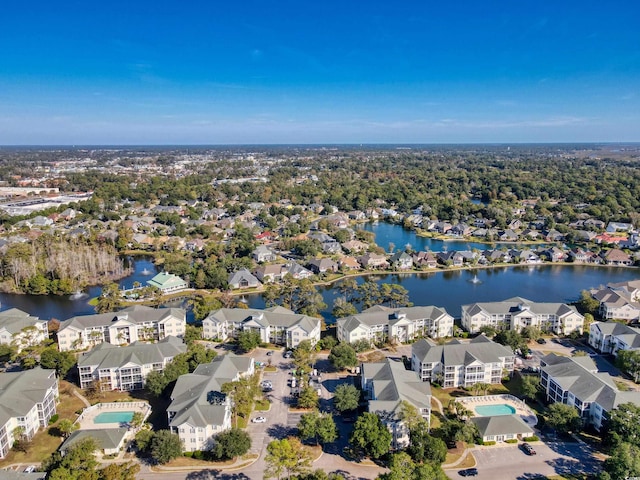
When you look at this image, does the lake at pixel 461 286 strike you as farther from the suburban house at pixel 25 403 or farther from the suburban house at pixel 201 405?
the suburban house at pixel 25 403

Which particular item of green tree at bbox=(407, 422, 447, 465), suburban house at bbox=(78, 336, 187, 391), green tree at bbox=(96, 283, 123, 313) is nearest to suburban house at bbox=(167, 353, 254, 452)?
suburban house at bbox=(78, 336, 187, 391)

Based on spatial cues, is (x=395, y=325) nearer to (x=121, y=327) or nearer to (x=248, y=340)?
(x=248, y=340)

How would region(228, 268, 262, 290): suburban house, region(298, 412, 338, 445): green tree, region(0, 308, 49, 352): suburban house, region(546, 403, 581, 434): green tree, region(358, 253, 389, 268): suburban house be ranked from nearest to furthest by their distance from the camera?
region(298, 412, 338, 445): green tree
region(546, 403, 581, 434): green tree
region(0, 308, 49, 352): suburban house
region(228, 268, 262, 290): suburban house
region(358, 253, 389, 268): suburban house

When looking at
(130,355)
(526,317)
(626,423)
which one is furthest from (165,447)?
(526,317)

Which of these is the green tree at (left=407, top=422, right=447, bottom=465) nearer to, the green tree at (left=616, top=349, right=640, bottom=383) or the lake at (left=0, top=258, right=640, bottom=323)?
the green tree at (left=616, top=349, right=640, bottom=383)

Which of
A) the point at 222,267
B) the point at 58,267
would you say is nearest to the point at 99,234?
the point at 58,267

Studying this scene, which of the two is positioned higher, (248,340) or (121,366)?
(121,366)

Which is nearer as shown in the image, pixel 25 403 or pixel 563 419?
pixel 563 419
